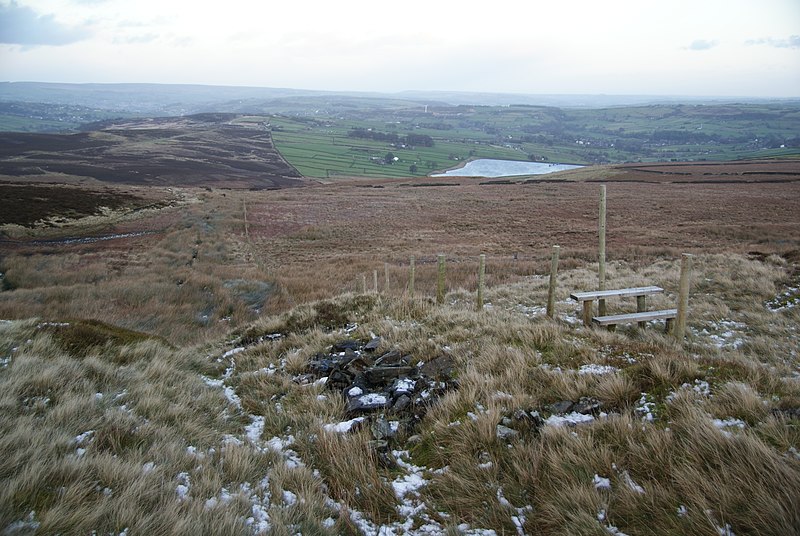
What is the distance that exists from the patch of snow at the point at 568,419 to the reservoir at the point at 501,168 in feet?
357

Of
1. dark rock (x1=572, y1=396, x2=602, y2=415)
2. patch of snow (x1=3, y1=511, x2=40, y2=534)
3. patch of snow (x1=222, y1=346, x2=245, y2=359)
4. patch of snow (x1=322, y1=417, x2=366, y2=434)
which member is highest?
patch of snow (x1=3, y1=511, x2=40, y2=534)

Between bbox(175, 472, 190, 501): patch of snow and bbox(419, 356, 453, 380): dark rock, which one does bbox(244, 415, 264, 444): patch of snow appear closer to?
bbox(175, 472, 190, 501): patch of snow

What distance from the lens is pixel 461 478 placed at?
3.51m

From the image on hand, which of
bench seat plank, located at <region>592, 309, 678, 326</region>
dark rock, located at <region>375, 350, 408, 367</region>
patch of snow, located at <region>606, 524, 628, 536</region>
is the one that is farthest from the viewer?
bench seat plank, located at <region>592, 309, 678, 326</region>

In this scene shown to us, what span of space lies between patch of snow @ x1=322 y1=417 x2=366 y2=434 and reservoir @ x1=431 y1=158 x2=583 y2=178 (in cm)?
10867

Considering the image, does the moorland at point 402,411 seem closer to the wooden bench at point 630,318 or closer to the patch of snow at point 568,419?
the patch of snow at point 568,419

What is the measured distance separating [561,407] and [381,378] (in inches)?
96.9

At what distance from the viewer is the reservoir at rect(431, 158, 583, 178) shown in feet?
375

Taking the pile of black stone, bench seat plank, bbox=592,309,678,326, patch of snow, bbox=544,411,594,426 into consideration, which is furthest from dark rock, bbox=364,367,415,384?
bench seat plank, bbox=592,309,678,326

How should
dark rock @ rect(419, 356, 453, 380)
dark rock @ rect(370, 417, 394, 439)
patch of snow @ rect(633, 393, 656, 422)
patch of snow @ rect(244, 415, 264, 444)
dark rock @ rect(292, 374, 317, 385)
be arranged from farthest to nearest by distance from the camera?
1. dark rock @ rect(292, 374, 317, 385)
2. dark rock @ rect(419, 356, 453, 380)
3. patch of snow @ rect(244, 415, 264, 444)
4. dark rock @ rect(370, 417, 394, 439)
5. patch of snow @ rect(633, 393, 656, 422)

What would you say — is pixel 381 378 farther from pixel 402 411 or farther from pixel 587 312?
pixel 587 312

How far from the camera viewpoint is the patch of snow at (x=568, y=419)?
4009 millimetres

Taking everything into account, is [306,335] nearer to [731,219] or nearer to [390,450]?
[390,450]

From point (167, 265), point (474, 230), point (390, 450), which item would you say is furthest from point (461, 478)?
point (474, 230)
